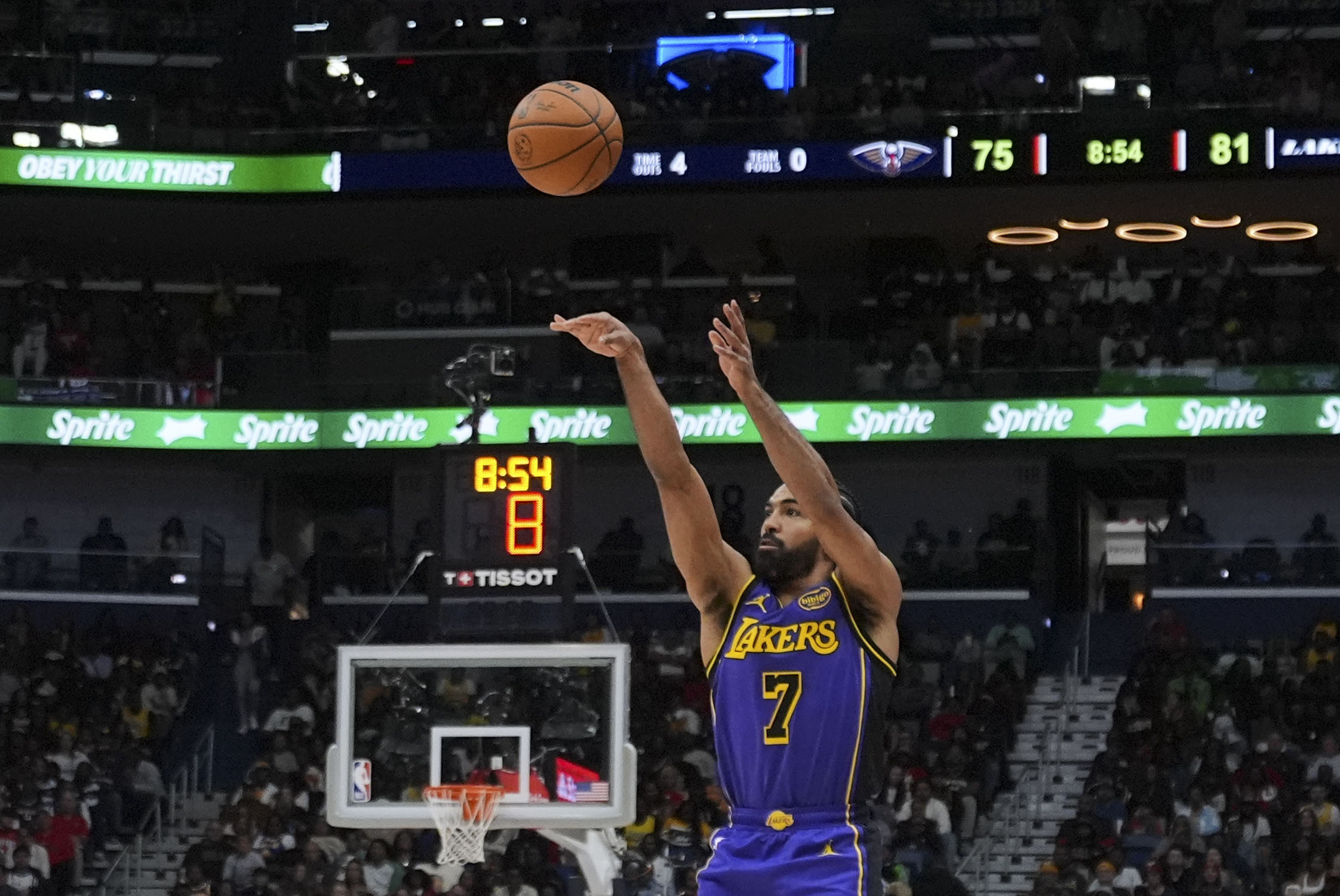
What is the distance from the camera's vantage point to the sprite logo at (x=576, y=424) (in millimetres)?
23359

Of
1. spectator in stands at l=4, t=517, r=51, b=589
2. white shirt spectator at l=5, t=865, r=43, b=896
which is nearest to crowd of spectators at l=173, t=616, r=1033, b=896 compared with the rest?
white shirt spectator at l=5, t=865, r=43, b=896

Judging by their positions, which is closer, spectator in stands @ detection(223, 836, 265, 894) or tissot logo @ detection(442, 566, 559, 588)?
tissot logo @ detection(442, 566, 559, 588)

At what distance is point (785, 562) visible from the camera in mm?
Answer: 5461

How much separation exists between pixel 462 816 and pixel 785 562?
6977 millimetres

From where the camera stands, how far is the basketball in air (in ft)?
32.0

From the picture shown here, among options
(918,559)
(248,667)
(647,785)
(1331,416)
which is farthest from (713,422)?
(1331,416)

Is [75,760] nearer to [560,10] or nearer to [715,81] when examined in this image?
[715,81]

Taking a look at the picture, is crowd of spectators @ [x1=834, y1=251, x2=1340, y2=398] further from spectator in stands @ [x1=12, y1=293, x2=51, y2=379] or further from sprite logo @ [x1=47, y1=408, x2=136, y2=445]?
spectator in stands @ [x1=12, y1=293, x2=51, y2=379]

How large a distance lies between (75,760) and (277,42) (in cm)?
1126

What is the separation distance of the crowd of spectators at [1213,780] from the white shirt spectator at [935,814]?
0.82 metres

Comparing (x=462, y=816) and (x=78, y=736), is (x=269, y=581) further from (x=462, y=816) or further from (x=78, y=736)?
(x=462, y=816)

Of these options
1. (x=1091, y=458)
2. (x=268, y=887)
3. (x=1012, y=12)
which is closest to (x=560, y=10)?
(x=1012, y=12)

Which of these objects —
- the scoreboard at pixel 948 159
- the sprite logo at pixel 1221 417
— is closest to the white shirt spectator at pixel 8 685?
the scoreboard at pixel 948 159

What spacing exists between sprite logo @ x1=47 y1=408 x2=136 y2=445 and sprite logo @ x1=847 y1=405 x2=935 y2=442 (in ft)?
24.9
